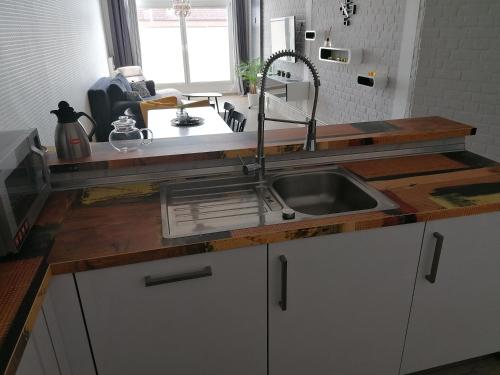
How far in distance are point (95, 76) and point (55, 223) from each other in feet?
17.1

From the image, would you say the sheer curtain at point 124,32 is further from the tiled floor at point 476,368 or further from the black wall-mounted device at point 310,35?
the tiled floor at point 476,368

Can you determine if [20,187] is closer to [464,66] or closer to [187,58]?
[464,66]

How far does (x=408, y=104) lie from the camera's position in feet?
11.6

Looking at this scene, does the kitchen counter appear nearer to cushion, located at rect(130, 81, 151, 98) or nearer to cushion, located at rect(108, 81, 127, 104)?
cushion, located at rect(108, 81, 127, 104)

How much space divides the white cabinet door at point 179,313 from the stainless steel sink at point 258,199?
12 centimetres

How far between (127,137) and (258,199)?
0.85m

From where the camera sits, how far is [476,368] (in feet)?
5.52

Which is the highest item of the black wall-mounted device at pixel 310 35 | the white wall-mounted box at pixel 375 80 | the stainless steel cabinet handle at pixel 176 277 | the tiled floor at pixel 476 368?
the black wall-mounted device at pixel 310 35

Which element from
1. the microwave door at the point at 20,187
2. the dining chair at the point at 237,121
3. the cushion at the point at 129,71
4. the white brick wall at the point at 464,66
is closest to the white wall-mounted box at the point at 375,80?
the white brick wall at the point at 464,66

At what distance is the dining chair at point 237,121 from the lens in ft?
11.4

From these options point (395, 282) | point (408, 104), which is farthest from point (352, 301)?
point (408, 104)

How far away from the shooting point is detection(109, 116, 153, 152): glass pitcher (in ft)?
5.31

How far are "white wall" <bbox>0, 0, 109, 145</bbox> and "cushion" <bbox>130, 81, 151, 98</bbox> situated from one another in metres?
1.50

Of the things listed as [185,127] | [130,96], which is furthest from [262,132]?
[130,96]
